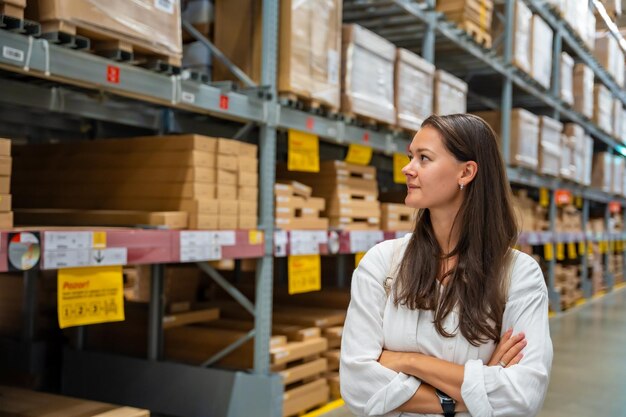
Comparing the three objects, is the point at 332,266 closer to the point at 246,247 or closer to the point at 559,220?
the point at 246,247

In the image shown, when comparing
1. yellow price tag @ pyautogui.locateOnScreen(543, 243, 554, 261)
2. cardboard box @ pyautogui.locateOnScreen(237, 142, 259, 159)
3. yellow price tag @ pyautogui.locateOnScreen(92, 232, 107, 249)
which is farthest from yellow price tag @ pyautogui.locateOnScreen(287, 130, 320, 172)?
yellow price tag @ pyautogui.locateOnScreen(543, 243, 554, 261)

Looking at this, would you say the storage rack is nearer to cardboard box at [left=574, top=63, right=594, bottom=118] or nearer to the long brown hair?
the long brown hair

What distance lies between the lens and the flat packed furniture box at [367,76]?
187 inches

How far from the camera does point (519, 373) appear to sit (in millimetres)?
1933

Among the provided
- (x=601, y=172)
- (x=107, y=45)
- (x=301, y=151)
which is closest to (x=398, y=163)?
(x=301, y=151)

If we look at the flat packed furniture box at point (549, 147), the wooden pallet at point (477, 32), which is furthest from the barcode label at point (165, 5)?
the flat packed furniture box at point (549, 147)

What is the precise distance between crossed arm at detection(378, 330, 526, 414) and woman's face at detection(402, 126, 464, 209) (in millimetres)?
453

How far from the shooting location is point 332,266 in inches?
274

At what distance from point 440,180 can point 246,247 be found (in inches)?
79.4

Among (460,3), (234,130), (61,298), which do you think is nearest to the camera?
(61,298)

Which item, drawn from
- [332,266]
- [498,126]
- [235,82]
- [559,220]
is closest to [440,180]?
[235,82]

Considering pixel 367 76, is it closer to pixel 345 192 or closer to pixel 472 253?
pixel 345 192

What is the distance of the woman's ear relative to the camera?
2.12 m

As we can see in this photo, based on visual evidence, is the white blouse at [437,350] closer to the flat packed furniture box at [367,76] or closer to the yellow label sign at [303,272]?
the yellow label sign at [303,272]
